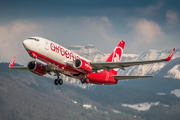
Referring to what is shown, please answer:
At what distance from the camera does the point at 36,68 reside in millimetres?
42906

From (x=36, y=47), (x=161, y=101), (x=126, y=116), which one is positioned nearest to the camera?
(x=36, y=47)

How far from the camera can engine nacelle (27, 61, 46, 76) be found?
1660 inches

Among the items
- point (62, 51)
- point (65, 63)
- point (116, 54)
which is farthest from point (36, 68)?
point (116, 54)

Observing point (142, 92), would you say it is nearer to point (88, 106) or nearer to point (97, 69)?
point (88, 106)

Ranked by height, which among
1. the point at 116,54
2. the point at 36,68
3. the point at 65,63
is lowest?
the point at 36,68

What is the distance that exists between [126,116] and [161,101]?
3112 cm

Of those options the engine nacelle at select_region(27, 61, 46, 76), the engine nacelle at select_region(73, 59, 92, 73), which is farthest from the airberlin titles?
the engine nacelle at select_region(27, 61, 46, 76)

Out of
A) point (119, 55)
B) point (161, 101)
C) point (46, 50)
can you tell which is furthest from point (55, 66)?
point (161, 101)

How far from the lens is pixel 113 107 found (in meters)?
168

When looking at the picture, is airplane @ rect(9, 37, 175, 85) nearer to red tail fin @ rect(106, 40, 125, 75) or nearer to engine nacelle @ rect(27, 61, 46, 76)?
engine nacelle @ rect(27, 61, 46, 76)

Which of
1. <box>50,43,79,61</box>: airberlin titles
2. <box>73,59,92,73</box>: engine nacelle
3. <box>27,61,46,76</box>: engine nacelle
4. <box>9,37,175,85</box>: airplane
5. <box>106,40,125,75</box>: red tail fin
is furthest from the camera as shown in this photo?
<box>106,40,125,75</box>: red tail fin

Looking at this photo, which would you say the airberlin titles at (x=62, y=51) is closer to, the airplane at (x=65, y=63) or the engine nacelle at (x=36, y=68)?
the airplane at (x=65, y=63)

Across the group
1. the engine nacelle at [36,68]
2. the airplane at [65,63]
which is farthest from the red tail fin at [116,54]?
the engine nacelle at [36,68]

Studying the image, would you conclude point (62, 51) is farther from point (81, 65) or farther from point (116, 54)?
A: point (116, 54)
